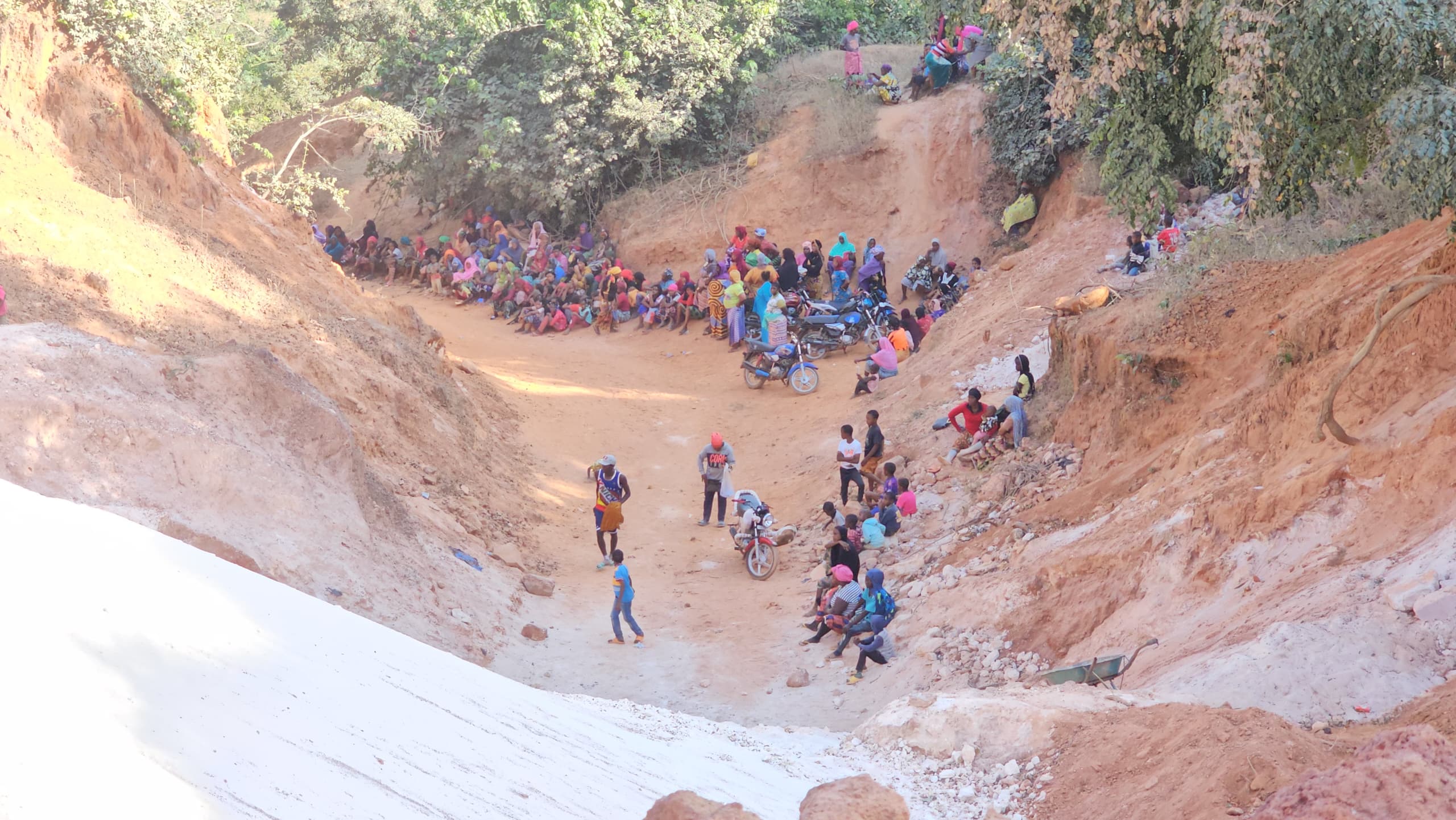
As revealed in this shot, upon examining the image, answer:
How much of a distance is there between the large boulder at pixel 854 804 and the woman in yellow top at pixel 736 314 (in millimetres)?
15587

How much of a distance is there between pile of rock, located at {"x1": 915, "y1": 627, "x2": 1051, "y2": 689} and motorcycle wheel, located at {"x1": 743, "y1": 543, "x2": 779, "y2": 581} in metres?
2.79

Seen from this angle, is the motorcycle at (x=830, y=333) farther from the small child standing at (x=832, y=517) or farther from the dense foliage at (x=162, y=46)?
the dense foliage at (x=162, y=46)

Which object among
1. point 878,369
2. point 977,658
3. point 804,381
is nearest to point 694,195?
point 804,381

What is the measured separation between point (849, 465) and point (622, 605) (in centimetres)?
369

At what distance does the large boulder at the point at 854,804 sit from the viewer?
4359 mm

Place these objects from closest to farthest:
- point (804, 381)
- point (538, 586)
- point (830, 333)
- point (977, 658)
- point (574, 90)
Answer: point (977, 658) < point (538, 586) < point (804, 381) < point (830, 333) < point (574, 90)

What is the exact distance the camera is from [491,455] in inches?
603

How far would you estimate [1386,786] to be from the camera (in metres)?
3.64

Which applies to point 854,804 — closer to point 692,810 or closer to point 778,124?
point 692,810

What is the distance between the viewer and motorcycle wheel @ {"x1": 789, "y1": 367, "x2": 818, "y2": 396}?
17.6 meters

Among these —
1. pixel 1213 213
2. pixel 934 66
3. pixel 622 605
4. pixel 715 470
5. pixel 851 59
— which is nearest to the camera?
pixel 622 605

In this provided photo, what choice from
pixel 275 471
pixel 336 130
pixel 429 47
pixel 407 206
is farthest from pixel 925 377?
pixel 336 130

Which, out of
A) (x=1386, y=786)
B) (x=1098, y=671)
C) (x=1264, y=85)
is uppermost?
(x=1264, y=85)

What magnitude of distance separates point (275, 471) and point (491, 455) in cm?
527
